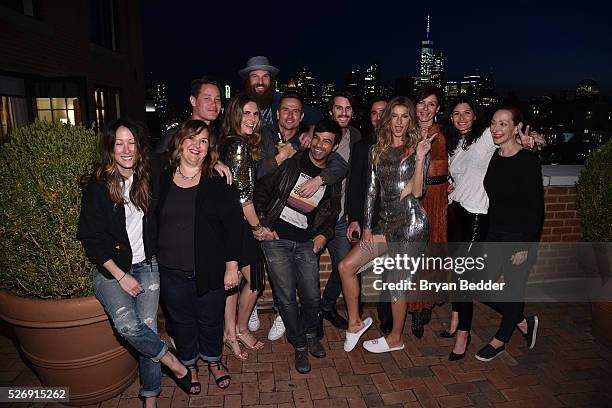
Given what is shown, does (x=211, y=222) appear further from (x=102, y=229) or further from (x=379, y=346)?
(x=379, y=346)

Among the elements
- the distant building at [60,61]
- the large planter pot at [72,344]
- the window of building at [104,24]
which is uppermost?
the window of building at [104,24]

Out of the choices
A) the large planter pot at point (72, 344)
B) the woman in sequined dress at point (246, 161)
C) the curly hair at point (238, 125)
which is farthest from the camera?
the curly hair at point (238, 125)

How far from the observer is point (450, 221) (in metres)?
4.19

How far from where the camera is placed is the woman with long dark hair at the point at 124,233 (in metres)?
2.89

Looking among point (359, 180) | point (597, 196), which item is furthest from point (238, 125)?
point (597, 196)

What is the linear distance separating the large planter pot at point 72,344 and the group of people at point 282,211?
30 cm

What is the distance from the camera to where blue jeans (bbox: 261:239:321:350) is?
3719mm

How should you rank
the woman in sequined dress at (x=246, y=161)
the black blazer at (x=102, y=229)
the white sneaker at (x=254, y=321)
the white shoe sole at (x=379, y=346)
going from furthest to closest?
the white sneaker at (x=254, y=321)
the white shoe sole at (x=379, y=346)
the woman in sequined dress at (x=246, y=161)
the black blazer at (x=102, y=229)

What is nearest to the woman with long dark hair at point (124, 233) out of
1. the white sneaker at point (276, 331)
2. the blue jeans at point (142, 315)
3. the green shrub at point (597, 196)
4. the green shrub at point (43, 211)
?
the blue jeans at point (142, 315)

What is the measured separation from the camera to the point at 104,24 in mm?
14016

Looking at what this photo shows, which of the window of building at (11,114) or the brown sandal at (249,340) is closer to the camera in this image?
the brown sandal at (249,340)

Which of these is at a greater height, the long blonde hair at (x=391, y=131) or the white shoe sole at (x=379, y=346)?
the long blonde hair at (x=391, y=131)

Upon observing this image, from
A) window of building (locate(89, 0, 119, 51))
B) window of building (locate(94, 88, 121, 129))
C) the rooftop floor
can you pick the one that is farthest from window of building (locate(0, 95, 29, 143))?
the rooftop floor

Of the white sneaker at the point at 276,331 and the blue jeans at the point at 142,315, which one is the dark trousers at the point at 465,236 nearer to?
the white sneaker at the point at 276,331
